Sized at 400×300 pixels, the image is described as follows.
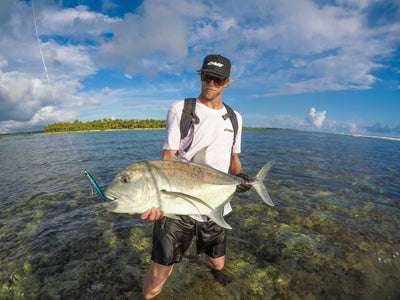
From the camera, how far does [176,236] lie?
3219 millimetres

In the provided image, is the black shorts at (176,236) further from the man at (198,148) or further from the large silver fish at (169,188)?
the large silver fish at (169,188)

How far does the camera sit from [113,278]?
13.6ft

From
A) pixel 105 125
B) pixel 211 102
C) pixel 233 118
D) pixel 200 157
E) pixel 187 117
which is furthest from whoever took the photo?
pixel 105 125

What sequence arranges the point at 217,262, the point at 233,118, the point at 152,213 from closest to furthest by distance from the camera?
the point at 152,213 < the point at 233,118 < the point at 217,262

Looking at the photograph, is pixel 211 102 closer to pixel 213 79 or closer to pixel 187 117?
pixel 213 79

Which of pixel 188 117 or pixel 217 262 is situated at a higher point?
pixel 188 117

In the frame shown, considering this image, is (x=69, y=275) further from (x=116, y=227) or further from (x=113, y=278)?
(x=116, y=227)

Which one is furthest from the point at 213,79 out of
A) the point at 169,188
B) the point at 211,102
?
the point at 169,188

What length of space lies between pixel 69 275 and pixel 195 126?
13.7ft

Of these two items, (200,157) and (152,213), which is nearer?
(152,213)

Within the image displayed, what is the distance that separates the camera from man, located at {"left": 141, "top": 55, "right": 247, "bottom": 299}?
3.15 metres

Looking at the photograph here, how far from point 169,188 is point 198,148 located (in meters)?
0.90

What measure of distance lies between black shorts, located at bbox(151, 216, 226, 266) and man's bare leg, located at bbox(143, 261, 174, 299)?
15cm

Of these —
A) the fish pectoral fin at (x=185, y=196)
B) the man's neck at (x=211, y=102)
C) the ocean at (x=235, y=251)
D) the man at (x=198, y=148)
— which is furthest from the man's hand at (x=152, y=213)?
the ocean at (x=235, y=251)
